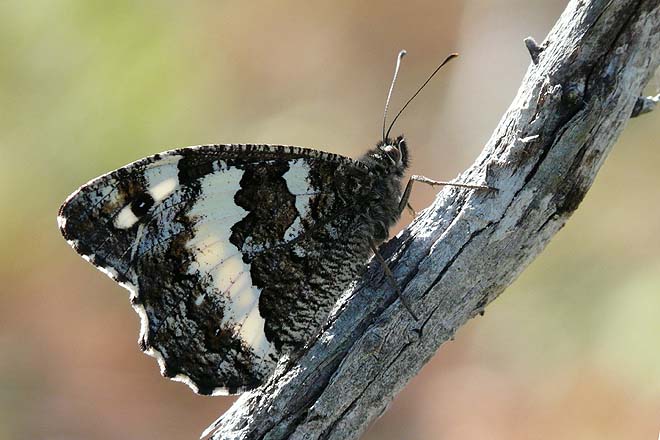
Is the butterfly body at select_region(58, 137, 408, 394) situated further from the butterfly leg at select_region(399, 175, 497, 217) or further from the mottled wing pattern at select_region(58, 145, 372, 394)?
the butterfly leg at select_region(399, 175, 497, 217)

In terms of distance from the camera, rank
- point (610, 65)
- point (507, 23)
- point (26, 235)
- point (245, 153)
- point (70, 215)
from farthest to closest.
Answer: point (507, 23) → point (26, 235) → point (245, 153) → point (70, 215) → point (610, 65)

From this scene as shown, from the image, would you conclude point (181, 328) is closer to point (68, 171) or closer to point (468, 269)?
point (468, 269)

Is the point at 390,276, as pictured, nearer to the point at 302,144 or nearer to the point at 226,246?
the point at 226,246

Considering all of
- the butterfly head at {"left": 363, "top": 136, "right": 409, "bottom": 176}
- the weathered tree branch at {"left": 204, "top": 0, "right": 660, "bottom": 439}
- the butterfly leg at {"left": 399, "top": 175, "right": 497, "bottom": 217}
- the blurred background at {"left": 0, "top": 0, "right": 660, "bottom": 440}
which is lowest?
the weathered tree branch at {"left": 204, "top": 0, "right": 660, "bottom": 439}

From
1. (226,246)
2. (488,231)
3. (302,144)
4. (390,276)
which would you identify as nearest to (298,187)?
(226,246)

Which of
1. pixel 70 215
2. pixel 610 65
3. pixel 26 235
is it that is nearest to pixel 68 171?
pixel 26 235

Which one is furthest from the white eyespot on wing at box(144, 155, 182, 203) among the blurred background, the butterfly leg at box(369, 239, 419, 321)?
the blurred background
